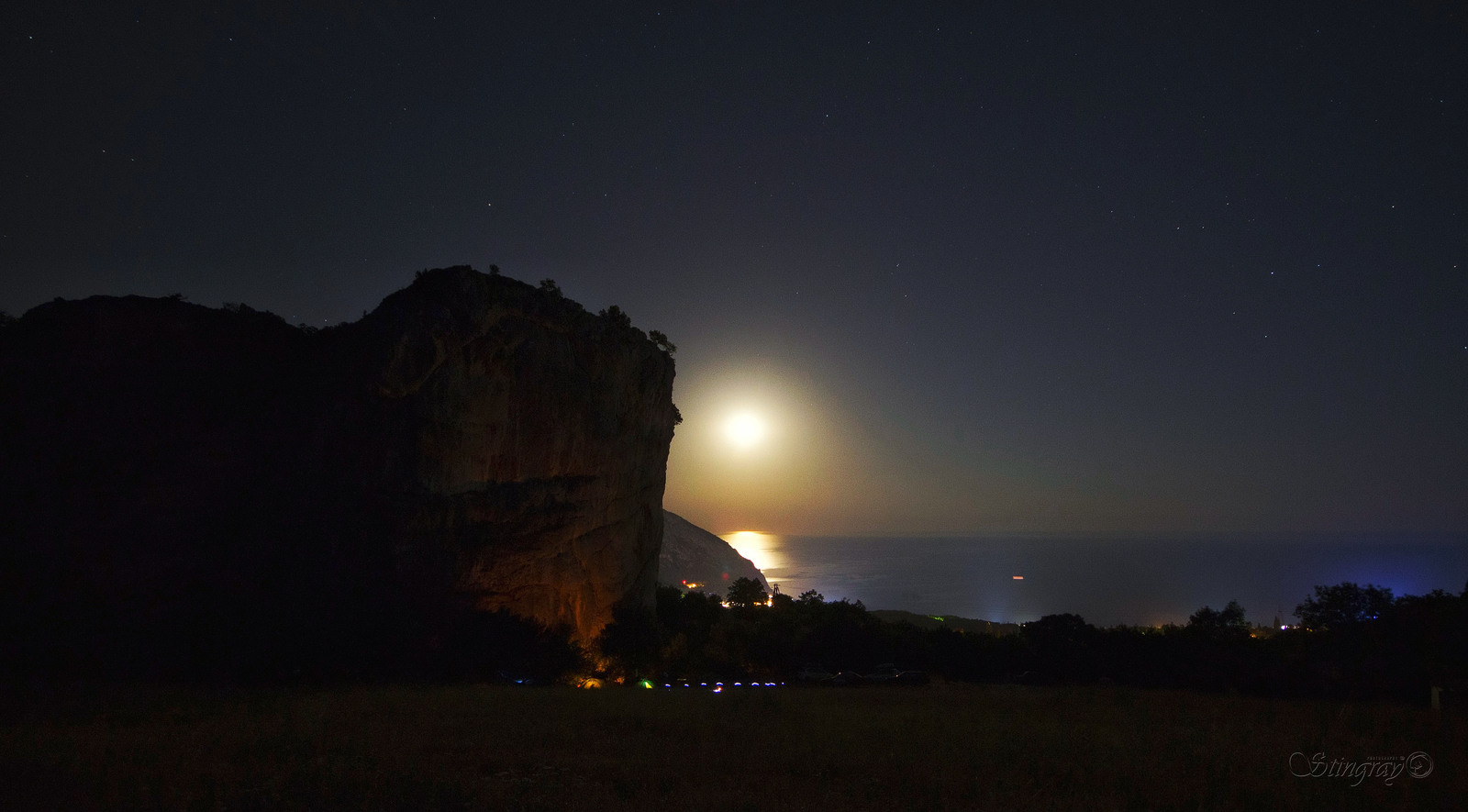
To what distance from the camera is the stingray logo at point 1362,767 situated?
1024 cm

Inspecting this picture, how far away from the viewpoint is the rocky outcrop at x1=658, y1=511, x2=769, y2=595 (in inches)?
4805

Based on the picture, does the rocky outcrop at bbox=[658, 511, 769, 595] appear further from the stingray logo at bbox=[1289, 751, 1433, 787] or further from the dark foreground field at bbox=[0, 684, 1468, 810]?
the stingray logo at bbox=[1289, 751, 1433, 787]

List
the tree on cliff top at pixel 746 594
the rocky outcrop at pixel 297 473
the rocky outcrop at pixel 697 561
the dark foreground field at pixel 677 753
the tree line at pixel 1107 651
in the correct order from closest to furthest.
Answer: the dark foreground field at pixel 677 753
the rocky outcrop at pixel 297 473
the tree line at pixel 1107 651
the tree on cliff top at pixel 746 594
the rocky outcrop at pixel 697 561

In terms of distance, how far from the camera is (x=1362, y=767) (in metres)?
10.7

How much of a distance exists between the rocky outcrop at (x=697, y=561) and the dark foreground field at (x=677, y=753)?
93.9m

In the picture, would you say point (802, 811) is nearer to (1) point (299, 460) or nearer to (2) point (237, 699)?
(2) point (237, 699)

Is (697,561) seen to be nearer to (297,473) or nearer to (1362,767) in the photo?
(297,473)

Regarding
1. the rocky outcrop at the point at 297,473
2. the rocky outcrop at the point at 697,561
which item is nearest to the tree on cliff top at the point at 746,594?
the rocky outcrop at the point at 297,473

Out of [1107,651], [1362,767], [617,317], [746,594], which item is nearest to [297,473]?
[617,317]

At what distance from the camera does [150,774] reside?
8.80 metres

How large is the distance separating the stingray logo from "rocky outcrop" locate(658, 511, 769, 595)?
320ft

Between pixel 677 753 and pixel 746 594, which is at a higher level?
pixel 746 594

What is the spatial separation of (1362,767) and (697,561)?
130 m

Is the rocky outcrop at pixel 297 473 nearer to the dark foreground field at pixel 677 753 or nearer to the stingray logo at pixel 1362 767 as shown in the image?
the dark foreground field at pixel 677 753
